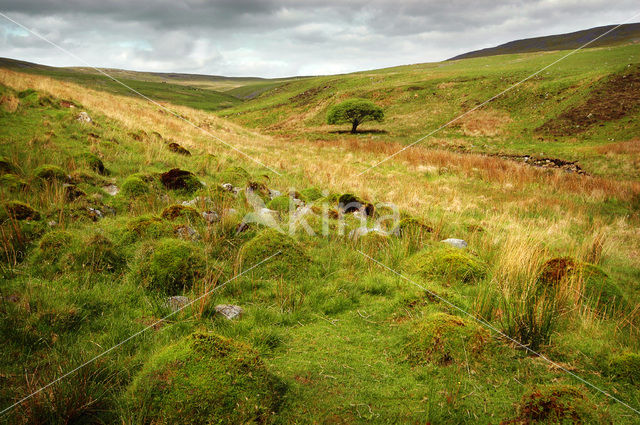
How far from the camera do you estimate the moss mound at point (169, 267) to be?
14.8ft

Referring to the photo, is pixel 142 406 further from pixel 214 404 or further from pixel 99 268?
pixel 99 268

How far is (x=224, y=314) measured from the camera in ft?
13.1

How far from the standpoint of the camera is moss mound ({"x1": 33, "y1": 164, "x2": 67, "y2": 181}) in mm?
7090

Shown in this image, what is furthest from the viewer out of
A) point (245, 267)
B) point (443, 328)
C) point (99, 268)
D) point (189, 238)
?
point (189, 238)

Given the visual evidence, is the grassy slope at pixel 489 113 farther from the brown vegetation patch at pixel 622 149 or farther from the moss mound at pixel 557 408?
the moss mound at pixel 557 408

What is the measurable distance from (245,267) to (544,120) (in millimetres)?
42861

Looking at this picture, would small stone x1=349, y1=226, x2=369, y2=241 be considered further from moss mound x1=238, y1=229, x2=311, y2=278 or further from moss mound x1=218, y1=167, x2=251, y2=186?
moss mound x1=218, y1=167, x2=251, y2=186

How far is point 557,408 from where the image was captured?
245 centimetres

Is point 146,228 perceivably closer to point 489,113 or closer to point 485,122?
point 485,122

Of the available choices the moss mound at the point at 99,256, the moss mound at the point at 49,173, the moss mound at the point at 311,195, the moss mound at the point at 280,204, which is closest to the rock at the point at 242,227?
the moss mound at the point at 280,204

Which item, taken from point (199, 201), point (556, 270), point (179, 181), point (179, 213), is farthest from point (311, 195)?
point (556, 270)

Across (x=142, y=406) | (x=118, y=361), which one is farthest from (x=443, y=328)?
(x=118, y=361)

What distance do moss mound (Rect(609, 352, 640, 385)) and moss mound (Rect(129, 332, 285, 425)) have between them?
3121mm

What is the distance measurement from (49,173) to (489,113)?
48.0 m
